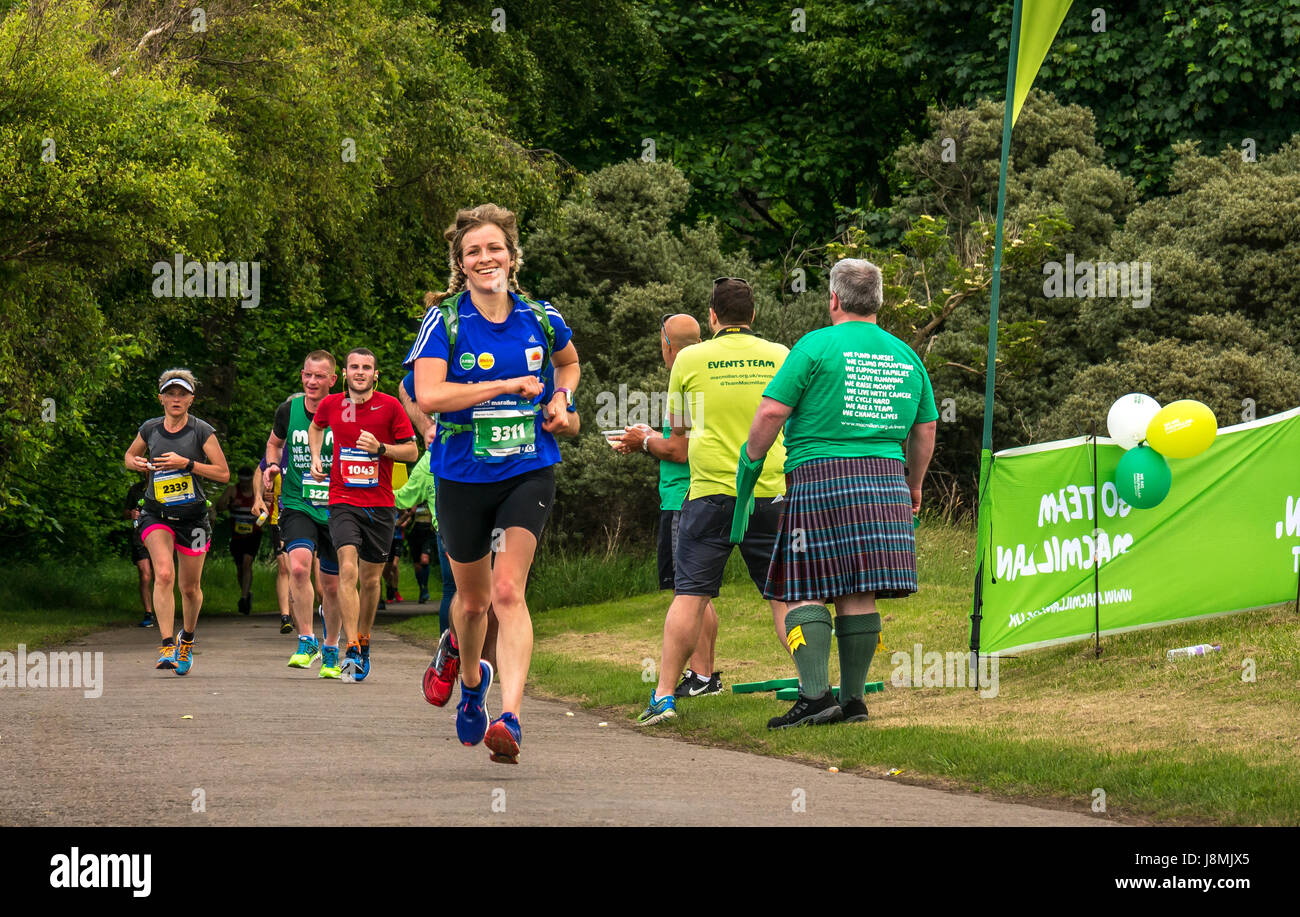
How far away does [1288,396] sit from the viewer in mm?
20062

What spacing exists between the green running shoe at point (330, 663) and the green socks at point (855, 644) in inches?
184

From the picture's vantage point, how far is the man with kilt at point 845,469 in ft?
28.3

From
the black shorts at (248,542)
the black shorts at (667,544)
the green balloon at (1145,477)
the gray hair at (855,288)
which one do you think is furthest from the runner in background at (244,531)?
the gray hair at (855,288)

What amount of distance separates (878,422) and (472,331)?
224cm

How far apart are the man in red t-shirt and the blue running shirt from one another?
4517 mm

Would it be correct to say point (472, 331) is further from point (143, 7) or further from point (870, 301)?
point (143, 7)

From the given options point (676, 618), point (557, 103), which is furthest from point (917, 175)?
point (676, 618)

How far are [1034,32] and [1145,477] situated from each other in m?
3.09

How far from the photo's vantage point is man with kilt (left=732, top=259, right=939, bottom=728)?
8.63m

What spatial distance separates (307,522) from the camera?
12.8 m

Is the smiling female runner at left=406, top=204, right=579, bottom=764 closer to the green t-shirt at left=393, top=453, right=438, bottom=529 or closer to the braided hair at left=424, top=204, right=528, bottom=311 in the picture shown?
the braided hair at left=424, top=204, right=528, bottom=311

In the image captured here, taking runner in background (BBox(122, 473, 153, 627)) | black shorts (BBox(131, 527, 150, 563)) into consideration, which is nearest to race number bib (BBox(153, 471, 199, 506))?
runner in background (BBox(122, 473, 153, 627))

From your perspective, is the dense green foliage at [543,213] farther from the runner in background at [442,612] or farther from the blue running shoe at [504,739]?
the blue running shoe at [504,739]

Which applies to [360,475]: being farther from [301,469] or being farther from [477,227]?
[477,227]
